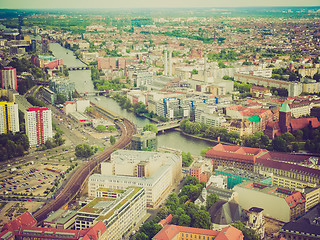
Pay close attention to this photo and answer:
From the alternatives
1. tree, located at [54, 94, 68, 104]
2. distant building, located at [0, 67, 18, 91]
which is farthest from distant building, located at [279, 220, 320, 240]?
tree, located at [54, 94, 68, 104]

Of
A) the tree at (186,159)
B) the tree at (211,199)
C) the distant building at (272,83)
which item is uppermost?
the distant building at (272,83)

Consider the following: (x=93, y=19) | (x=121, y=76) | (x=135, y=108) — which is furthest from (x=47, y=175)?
(x=93, y=19)

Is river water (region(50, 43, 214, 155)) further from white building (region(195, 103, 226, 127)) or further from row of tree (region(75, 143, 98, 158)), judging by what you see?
row of tree (region(75, 143, 98, 158))

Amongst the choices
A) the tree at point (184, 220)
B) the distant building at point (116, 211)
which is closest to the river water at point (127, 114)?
the distant building at point (116, 211)

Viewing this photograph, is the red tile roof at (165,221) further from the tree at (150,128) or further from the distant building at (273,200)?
the tree at (150,128)

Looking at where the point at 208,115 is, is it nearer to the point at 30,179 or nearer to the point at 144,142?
the point at 144,142

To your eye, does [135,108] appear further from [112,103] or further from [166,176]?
[166,176]
